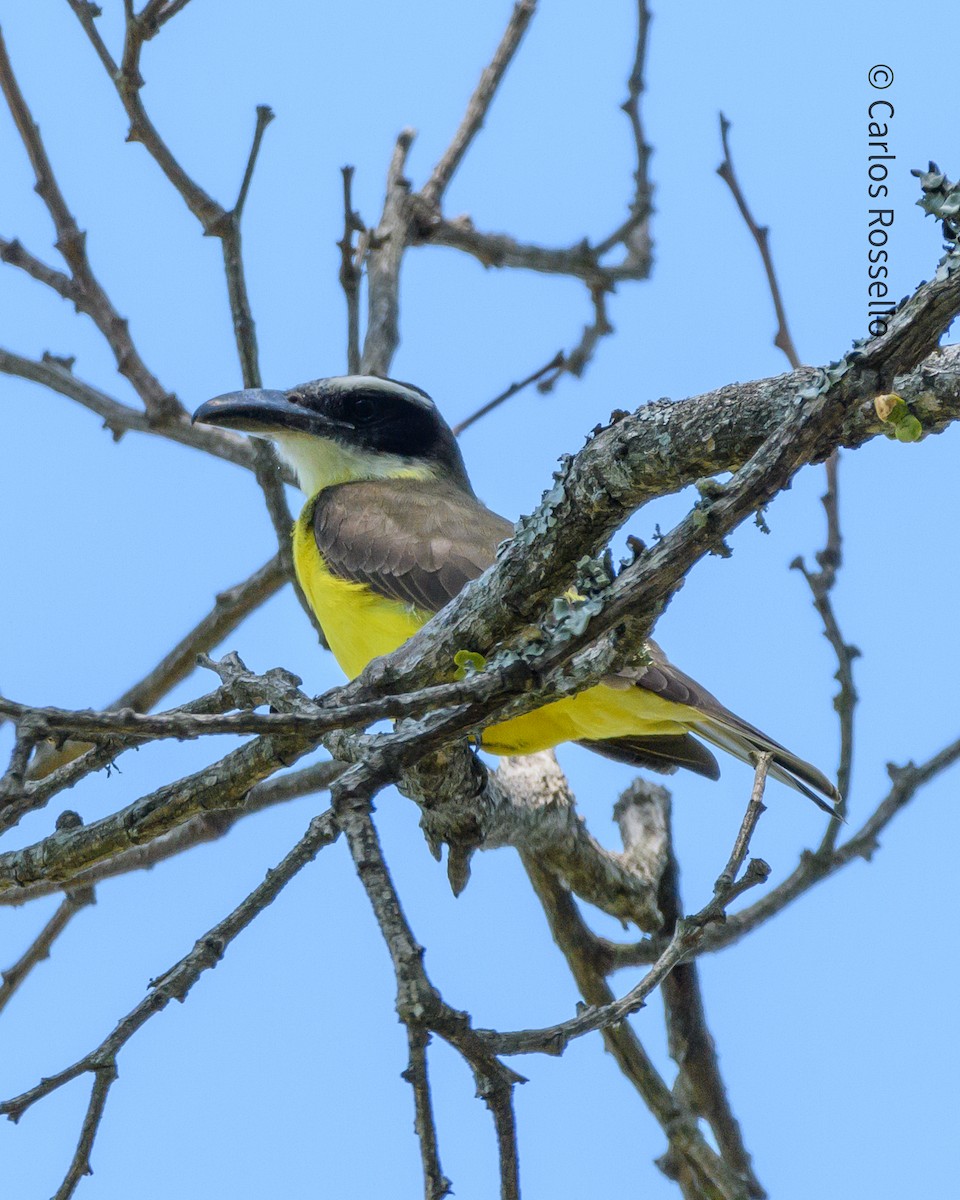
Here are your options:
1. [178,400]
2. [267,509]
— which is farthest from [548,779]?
[178,400]

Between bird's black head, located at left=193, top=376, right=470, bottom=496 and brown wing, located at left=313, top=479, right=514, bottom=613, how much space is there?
0.36 meters

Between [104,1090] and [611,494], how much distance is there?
5.24ft

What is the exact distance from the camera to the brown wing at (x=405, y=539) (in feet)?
18.6

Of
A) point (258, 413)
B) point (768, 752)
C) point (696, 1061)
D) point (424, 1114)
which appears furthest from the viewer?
point (258, 413)

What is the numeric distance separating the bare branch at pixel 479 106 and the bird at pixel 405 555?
1.17 meters

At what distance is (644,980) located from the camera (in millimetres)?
2744

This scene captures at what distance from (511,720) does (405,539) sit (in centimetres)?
115

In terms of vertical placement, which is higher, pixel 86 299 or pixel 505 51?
pixel 505 51

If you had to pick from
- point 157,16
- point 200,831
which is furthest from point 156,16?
point 200,831

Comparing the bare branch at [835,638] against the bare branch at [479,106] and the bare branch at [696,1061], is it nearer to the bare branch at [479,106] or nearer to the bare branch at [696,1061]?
the bare branch at [696,1061]

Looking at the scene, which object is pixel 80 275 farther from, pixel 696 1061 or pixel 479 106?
pixel 696 1061

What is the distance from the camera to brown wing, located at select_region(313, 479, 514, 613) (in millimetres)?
5664

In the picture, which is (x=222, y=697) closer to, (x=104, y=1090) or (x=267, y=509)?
(x=104, y=1090)

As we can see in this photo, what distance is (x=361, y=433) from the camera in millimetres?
6984
